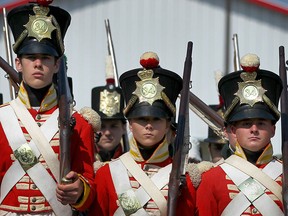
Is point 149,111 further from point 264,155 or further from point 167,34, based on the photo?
point 167,34

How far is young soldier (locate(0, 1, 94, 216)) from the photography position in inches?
362

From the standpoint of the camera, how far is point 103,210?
30.2 ft

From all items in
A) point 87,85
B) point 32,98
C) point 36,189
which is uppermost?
point 32,98

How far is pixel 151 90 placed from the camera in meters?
9.28

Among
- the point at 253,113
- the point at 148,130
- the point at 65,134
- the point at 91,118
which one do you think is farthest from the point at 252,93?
the point at 65,134

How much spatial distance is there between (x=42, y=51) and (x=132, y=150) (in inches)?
36.0

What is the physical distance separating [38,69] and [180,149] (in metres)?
1.11

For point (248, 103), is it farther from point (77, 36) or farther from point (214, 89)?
point (77, 36)

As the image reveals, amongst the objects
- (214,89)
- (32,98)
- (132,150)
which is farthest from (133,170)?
(214,89)

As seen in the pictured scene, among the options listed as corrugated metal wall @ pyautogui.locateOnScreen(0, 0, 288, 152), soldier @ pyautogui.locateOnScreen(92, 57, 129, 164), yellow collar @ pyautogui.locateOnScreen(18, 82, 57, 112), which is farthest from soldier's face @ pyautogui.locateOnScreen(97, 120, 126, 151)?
corrugated metal wall @ pyautogui.locateOnScreen(0, 0, 288, 152)

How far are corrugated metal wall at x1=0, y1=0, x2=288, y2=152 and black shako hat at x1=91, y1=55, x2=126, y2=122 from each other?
17.9ft

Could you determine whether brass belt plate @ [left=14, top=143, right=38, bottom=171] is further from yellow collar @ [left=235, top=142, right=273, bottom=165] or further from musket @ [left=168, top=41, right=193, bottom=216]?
yellow collar @ [left=235, top=142, right=273, bottom=165]

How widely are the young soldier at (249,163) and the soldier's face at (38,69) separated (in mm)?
1265

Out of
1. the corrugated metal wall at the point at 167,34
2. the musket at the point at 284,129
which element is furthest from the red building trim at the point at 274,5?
the musket at the point at 284,129
